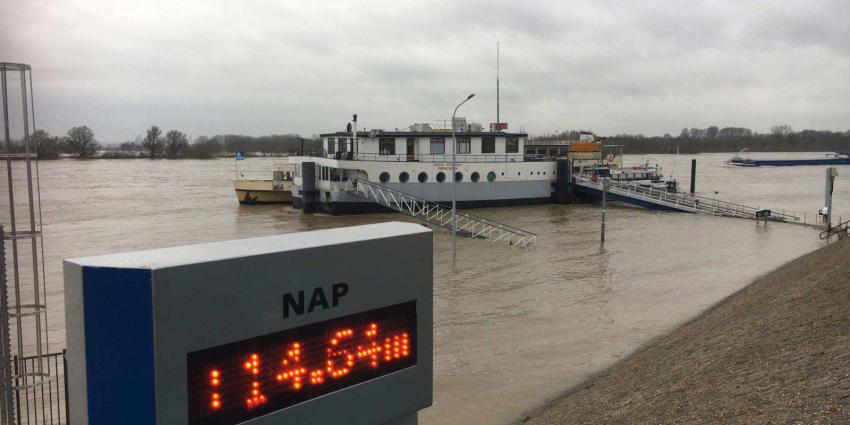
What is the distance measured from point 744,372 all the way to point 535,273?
15.4 metres

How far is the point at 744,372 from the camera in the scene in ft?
28.3

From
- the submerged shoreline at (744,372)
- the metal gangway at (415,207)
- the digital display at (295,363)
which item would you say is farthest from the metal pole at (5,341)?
the metal gangway at (415,207)

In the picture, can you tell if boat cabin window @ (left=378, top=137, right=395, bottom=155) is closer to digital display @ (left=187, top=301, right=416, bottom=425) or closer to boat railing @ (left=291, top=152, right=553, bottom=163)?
boat railing @ (left=291, top=152, right=553, bottom=163)

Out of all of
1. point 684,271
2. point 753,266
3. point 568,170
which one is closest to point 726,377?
point 684,271

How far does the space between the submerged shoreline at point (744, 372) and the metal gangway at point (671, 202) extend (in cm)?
3087

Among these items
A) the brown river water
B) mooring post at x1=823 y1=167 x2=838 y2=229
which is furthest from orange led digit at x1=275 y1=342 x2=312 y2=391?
mooring post at x1=823 y1=167 x2=838 y2=229

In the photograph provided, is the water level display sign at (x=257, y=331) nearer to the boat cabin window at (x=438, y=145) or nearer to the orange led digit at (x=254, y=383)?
the orange led digit at (x=254, y=383)

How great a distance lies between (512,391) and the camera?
1159cm

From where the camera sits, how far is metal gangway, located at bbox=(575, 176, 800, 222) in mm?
43062

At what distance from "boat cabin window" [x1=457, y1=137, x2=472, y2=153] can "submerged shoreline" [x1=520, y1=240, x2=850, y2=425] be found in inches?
1355

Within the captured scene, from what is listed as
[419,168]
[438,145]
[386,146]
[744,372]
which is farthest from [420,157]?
[744,372]

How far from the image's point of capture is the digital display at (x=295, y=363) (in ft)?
15.5

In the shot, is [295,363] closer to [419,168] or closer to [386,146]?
[419,168]

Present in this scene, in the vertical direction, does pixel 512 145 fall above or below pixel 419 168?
above
